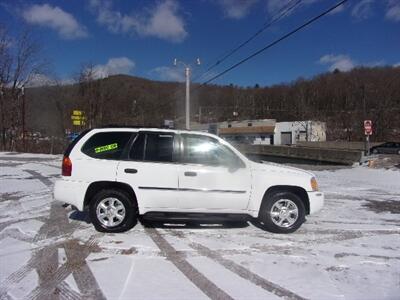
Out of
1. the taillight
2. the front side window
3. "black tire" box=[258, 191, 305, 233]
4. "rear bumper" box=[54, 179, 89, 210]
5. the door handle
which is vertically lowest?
"black tire" box=[258, 191, 305, 233]

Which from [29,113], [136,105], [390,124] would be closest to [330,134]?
[390,124]

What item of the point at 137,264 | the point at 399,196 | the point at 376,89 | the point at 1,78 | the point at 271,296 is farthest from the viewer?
the point at 376,89

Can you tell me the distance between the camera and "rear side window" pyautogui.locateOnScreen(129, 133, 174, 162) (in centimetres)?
730

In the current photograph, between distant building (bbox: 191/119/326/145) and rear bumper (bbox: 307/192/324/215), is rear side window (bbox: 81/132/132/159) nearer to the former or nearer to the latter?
rear bumper (bbox: 307/192/324/215)

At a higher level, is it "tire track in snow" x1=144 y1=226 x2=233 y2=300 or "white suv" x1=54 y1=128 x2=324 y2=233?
"white suv" x1=54 y1=128 x2=324 y2=233

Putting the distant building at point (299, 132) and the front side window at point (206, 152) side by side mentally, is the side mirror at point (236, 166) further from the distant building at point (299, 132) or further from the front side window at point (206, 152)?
the distant building at point (299, 132)

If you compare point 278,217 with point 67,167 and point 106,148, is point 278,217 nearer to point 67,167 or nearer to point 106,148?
point 106,148

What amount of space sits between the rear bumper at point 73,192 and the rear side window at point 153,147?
0.96 metres

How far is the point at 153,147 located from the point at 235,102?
335ft

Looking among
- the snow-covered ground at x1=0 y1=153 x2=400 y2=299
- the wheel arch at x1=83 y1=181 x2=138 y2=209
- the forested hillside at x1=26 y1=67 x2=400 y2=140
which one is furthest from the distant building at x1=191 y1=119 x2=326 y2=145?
the wheel arch at x1=83 y1=181 x2=138 y2=209

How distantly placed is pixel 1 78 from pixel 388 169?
37939 millimetres

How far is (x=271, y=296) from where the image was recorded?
4.67 m

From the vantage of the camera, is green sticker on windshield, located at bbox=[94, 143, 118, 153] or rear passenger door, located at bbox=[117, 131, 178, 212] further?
green sticker on windshield, located at bbox=[94, 143, 118, 153]

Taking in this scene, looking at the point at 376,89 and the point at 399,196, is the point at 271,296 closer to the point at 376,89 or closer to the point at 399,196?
the point at 399,196
